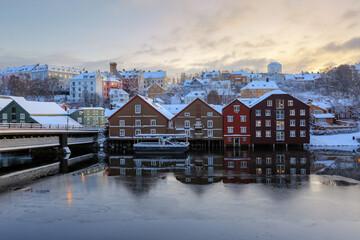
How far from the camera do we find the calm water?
562 inches

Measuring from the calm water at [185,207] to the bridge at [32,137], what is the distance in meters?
12.4

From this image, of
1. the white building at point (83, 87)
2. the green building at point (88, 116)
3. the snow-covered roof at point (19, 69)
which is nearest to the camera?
the green building at point (88, 116)

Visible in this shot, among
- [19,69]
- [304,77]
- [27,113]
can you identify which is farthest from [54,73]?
[304,77]

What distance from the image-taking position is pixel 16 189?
2311 centimetres

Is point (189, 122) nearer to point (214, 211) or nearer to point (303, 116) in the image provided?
point (303, 116)

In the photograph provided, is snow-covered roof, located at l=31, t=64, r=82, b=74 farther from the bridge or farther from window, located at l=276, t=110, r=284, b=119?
window, located at l=276, t=110, r=284, b=119

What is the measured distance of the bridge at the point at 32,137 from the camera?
36375 mm

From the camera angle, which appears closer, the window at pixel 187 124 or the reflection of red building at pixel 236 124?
the reflection of red building at pixel 236 124

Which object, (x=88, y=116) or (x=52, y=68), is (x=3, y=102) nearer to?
(x=88, y=116)

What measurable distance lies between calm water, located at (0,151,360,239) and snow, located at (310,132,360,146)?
104 feet

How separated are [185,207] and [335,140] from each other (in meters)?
51.5

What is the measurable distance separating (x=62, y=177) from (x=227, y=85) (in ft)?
341

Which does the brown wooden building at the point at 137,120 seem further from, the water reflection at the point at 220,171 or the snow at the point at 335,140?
the snow at the point at 335,140

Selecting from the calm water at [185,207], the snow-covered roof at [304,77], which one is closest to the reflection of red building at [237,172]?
the calm water at [185,207]
